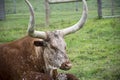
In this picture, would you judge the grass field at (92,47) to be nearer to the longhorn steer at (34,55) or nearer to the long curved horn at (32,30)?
the longhorn steer at (34,55)

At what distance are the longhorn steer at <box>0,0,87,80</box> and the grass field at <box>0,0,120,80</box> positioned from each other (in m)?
1.89

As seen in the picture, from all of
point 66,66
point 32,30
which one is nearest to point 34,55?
point 32,30

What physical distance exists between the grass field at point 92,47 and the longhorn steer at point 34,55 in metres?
1.89

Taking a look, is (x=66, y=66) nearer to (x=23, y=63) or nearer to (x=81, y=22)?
(x=23, y=63)

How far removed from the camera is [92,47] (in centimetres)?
1079

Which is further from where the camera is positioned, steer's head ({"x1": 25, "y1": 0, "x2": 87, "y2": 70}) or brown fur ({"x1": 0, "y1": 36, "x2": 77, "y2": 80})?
brown fur ({"x1": 0, "y1": 36, "x2": 77, "y2": 80})

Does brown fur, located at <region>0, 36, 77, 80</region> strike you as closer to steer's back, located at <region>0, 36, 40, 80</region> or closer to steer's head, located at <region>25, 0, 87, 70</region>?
steer's back, located at <region>0, 36, 40, 80</region>

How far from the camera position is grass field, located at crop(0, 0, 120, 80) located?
27.4 feet

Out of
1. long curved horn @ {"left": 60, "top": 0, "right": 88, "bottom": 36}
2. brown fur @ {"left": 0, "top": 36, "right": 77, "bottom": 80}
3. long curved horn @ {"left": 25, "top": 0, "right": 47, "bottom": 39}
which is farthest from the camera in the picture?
long curved horn @ {"left": 60, "top": 0, "right": 88, "bottom": 36}

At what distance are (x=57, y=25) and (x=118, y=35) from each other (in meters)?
3.69

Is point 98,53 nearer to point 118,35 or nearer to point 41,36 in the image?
point 118,35

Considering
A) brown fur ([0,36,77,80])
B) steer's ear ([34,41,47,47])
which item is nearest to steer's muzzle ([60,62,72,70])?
brown fur ([0,36,77,80])

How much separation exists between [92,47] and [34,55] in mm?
4681

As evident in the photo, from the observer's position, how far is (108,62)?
9.16 meters
